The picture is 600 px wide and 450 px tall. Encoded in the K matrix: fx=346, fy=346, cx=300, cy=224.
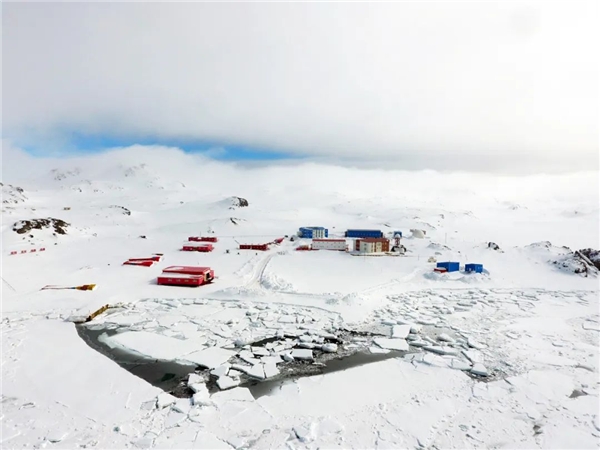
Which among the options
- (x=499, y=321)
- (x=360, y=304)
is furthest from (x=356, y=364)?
(x=499, y=321)

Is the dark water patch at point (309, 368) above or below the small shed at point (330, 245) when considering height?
below

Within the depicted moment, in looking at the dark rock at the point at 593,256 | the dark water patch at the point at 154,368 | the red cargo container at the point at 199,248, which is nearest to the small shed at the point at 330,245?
the red cargo container at the point at 199,248

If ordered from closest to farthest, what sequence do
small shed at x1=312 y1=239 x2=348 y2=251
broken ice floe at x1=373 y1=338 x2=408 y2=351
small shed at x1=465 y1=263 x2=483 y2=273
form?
broken ice floe at x1=373 y1=338 x2=408 y2=351 → small shed at x1=465 y1=263 x2=483 y2=273 → small shed at x1=312 y1=239 x2=348 y2=251

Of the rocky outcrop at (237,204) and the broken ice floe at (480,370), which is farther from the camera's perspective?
the rocky outcrop at (237,204)

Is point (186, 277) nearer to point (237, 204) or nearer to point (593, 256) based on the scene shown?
point (593, 256)

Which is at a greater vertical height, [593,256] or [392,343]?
[593,256]


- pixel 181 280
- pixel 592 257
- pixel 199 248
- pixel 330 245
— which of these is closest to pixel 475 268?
pixel 592 257

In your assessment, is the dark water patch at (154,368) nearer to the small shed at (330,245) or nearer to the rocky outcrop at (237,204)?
the small shed at (330,245)

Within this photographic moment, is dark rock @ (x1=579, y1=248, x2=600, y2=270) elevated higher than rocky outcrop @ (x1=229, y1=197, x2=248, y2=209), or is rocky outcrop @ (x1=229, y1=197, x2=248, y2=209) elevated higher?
rocky outcrop @ (x1=229, y1=197, x2=248, y2=209)

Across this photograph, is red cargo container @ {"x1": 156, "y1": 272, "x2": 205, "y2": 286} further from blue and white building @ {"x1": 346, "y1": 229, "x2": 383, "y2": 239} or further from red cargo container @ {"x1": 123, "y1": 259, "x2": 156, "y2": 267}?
blue and white building @ {"x1": 346, "y1": 229, "x2": 383, "y2": 239}

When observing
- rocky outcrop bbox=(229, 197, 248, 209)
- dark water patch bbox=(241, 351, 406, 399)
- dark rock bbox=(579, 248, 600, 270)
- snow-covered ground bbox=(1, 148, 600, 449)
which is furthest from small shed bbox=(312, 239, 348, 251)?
rocky outcrop bbox=(229, 197, 248, 209)

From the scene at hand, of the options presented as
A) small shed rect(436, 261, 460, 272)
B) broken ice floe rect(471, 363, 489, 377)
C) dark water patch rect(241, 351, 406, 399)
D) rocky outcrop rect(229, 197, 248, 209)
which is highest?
rocky outcrop rect(229, 197, 248, 209)
